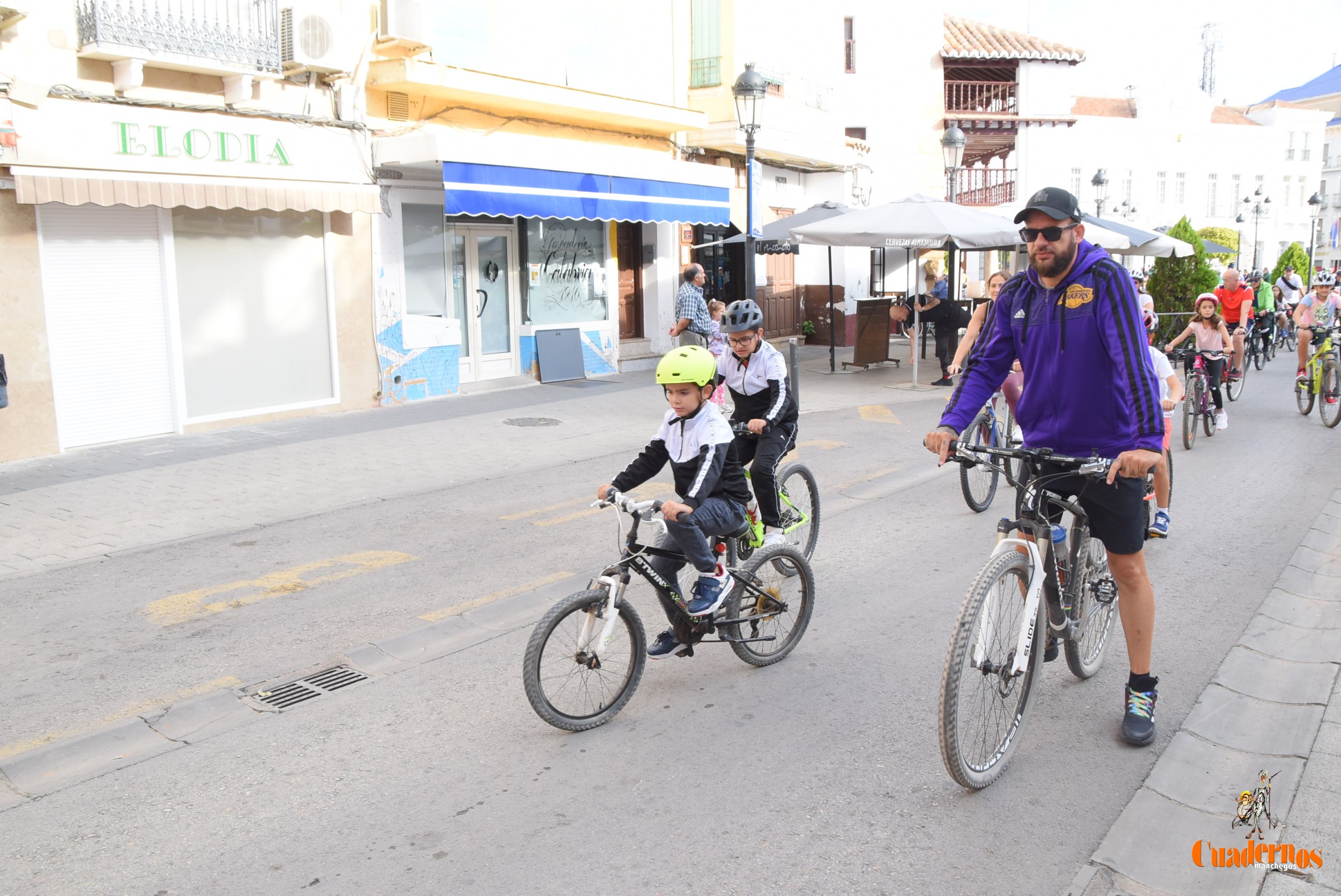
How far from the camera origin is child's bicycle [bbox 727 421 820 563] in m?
6.21

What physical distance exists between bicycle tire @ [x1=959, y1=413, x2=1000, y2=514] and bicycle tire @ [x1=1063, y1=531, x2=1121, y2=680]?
3.18 meters

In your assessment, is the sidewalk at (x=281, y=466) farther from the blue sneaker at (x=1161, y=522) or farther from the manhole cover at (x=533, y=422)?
the blue sneaker at (x=1161, y=522)

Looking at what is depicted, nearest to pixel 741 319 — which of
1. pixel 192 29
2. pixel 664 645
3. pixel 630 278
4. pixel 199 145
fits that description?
pixel 664 645

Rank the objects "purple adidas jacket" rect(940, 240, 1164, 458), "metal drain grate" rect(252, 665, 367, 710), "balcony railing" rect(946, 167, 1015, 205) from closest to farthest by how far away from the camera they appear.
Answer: "purple adidas jacket" rect(940, 240, 1164, 458) → "metal drain grate" rect(252, 665, 367, 710) → "balcony railing" rect(946, 167, 1015, 205)

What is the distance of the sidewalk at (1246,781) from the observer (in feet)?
10.6

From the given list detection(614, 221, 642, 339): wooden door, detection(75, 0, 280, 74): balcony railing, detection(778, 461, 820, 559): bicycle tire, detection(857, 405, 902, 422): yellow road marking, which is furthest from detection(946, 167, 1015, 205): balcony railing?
detection(778, 461, 820, 559): bicycle tire

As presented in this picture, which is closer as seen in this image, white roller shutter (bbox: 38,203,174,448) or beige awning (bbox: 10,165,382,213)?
beige awning (bbox: 10,165,382,213)

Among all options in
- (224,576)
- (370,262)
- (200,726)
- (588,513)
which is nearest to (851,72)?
(370,262)

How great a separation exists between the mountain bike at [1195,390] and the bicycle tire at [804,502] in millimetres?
5854

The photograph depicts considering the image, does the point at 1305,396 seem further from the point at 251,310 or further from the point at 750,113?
the point at 251,310

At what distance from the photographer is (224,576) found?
265 inches

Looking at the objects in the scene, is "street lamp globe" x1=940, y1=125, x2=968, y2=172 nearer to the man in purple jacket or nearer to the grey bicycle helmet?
the grey bicycle helmet

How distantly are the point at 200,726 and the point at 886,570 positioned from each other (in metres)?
3.95

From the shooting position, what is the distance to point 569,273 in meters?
17.0
